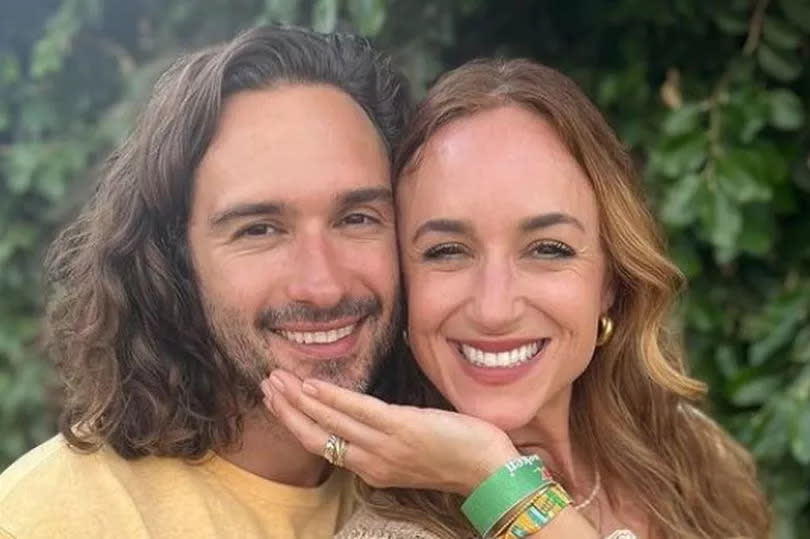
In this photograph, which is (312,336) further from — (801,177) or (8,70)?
(8,70)

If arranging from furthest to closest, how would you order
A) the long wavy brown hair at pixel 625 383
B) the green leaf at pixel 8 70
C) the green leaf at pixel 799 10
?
the green leaf at pixel 8 70 → the green leaf at pixel 799 10 → the long wavy brown hair at pixel 625 383

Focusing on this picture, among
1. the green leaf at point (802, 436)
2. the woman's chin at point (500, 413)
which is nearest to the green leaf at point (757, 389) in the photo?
the green leaf at point (802, 436)

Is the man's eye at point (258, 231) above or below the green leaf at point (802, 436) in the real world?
above

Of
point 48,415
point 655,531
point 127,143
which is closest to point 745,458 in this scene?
point 655,531

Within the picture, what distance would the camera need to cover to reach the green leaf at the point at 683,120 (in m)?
2.87

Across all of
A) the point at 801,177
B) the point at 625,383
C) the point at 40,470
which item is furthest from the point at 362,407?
the point at 801,177

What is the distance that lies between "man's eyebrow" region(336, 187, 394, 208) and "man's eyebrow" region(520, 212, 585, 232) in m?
0.25

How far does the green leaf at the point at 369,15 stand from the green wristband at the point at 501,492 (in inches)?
39.3

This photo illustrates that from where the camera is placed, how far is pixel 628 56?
3.11 m

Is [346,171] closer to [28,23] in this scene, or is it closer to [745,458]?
[745,458]

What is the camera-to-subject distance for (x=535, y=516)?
6.86 ft

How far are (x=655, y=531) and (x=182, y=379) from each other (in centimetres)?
83

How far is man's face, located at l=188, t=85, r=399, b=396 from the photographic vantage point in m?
2.25

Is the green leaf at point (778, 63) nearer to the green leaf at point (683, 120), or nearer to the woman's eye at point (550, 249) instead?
the green leaf at point (683, 120)
